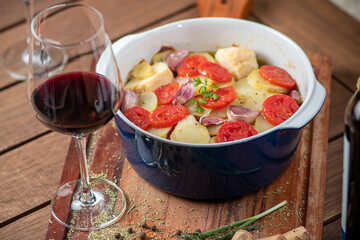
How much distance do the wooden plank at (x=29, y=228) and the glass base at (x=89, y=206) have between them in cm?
5

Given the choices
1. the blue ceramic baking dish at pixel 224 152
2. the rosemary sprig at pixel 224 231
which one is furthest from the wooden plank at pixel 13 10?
the rosemary sprig at pixel 224 231

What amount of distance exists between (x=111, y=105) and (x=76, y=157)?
44 cm

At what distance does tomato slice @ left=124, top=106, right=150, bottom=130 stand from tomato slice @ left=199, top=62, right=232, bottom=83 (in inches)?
9.0

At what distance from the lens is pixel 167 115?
1448 millimetres

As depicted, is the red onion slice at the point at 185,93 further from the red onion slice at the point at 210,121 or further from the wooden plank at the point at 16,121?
the wooden plank at the point at 16,121

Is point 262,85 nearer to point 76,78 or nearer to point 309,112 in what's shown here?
point 309,112

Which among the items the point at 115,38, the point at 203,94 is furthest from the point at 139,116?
the point at 115,38

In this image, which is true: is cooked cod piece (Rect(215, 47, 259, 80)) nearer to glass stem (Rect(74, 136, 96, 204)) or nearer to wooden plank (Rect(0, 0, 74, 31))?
glass stem (Rect(74, 136, 96, 204))

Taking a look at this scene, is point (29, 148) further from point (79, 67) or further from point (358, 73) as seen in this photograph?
point (358, 73)

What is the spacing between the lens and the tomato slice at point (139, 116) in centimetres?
145

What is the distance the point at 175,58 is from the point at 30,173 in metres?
0.57

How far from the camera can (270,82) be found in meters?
1.57

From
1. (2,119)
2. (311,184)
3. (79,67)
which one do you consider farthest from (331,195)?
(2,119)

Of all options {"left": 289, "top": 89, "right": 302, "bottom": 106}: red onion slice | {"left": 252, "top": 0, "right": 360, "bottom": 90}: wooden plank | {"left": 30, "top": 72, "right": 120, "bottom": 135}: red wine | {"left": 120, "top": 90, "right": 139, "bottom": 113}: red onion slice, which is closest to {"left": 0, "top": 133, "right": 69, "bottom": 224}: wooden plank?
{"left": 120, "top": 90, "right": 139, "bottom": 113}: red onion slice
